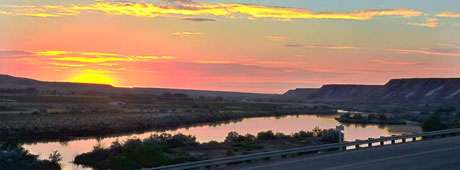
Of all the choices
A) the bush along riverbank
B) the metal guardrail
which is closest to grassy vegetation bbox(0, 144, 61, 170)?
the bush along riverbank

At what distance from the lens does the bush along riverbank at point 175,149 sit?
2619 centimetres

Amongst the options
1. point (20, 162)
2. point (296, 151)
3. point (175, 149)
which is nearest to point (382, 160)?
point (296, 151)

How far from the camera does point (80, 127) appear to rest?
6400 cm

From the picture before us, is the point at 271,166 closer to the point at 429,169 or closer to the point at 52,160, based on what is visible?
the point at 429,169

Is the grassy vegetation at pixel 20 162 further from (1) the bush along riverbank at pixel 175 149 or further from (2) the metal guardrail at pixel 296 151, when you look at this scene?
(2) the metal guardrail at pixel 296 151

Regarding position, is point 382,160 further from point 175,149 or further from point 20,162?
point 175,149

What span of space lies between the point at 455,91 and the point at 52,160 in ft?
536

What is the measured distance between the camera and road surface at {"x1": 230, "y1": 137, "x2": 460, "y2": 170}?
22562mm

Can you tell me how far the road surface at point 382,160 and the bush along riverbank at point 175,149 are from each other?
4.82 meters

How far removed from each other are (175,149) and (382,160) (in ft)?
54.0

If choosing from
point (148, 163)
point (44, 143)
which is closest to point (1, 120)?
point (44, 143)

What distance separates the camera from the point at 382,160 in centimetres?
2450

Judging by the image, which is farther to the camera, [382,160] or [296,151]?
[296,151]

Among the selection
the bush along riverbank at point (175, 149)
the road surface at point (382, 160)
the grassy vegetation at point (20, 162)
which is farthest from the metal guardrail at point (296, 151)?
the grassy vegetation at point (20, 162)
